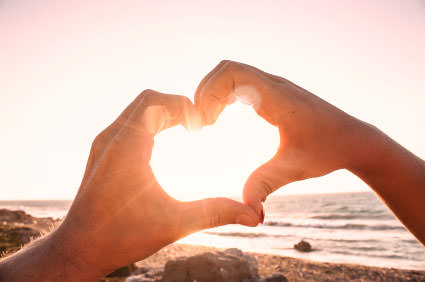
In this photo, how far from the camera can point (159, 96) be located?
213 centimetres

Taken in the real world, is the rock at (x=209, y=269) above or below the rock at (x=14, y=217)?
above

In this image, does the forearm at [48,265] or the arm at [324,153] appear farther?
the arm at [324,153]

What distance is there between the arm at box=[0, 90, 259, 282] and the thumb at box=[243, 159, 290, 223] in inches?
2.5

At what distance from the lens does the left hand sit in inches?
64.9

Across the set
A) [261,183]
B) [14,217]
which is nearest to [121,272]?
[261,183]

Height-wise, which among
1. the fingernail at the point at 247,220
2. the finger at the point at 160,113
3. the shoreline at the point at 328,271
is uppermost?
the finger at the point at 160,113

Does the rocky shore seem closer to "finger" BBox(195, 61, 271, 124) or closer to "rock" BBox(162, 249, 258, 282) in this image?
"rock" BBox(162, 249, 258, 282)

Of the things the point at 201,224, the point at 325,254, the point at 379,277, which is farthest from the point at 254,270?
the point at 325,254

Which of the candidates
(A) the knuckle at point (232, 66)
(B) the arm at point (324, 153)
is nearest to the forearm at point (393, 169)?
(B) the arm at point (324, 153)

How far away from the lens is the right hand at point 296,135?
170 centimetres

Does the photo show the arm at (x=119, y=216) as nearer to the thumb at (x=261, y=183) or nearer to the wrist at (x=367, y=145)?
the thumb at (x=261, y=183)

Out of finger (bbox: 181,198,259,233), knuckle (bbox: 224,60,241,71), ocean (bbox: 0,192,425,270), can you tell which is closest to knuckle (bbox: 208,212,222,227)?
finger (bbox: 181,198,259,233)

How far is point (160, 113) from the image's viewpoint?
209 cm

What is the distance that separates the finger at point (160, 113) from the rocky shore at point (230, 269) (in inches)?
36.2
